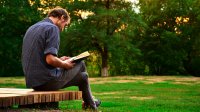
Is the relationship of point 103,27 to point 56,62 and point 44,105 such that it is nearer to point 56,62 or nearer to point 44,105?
point 44,105

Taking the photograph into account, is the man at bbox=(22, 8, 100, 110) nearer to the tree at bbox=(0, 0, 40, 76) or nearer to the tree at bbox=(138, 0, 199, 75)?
the tree at bbox=(0, 0, 40, 76)

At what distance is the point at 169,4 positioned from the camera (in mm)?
53500

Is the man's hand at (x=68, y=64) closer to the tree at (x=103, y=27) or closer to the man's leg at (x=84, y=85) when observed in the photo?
the man's leg at (x=84, y=85)

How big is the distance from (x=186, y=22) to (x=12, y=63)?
19.1 metres

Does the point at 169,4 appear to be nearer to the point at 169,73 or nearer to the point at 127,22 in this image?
the point at 169,73

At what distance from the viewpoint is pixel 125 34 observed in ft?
150


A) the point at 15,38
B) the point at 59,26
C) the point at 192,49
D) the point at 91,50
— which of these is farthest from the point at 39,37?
the point at 192,49

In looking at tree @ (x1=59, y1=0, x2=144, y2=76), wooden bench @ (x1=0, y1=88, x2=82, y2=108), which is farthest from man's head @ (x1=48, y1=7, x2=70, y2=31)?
tree @ (x1=59, y1=0, x2=144, y2=76)

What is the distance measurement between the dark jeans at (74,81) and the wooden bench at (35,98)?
0.26 m

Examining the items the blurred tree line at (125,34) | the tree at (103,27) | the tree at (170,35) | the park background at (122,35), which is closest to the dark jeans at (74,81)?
the park background at (122,35)

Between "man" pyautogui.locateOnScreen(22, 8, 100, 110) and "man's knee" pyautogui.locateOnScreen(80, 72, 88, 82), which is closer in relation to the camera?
"man" pyautogui.locateOnScreen(22, 8, 100, 110)

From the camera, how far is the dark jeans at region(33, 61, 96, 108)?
24.0 feet

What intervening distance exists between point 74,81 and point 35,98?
50.5 inches

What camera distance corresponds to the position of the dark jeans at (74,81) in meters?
7.30
